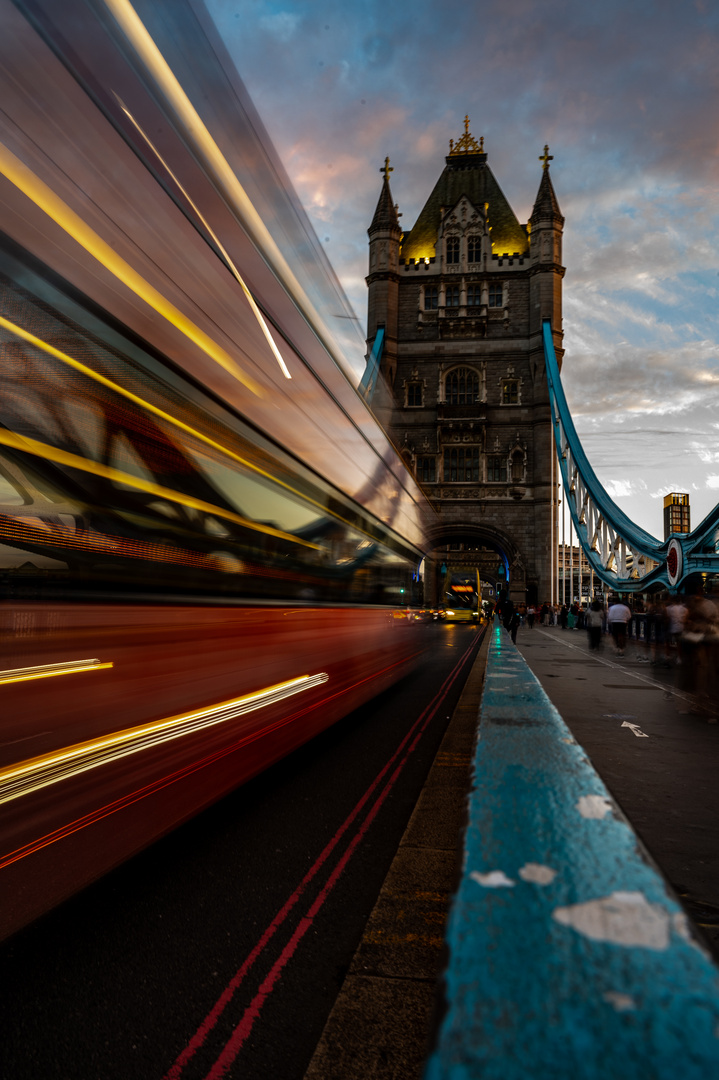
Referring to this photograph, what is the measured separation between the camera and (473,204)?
129ft

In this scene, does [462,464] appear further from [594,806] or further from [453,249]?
[594,806]

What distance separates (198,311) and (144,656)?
1.59 m

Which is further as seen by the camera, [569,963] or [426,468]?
[426,468]

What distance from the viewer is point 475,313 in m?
37.5

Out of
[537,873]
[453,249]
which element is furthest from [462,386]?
[537,873]

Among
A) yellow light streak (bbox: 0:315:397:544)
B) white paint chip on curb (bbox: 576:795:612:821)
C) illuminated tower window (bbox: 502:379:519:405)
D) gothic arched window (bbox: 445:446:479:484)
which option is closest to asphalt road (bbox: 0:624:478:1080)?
white paint chip on curb (bbox: 576:795:612:821)

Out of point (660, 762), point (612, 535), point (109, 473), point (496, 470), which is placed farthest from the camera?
→ point (496, 470)

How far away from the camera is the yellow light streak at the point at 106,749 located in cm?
201

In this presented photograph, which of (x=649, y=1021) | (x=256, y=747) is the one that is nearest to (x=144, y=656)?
(x=256, y=747)

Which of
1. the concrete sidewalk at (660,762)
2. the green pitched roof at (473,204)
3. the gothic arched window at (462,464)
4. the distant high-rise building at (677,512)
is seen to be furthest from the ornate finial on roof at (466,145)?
the distant high-rise building at (677,512)

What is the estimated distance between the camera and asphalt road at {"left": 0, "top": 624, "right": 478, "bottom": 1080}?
5.54ft

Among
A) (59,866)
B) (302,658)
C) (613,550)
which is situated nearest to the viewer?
(59,866)

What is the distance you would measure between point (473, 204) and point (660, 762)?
40.8m

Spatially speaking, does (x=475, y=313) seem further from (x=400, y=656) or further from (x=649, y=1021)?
(x=649, y=1021)
